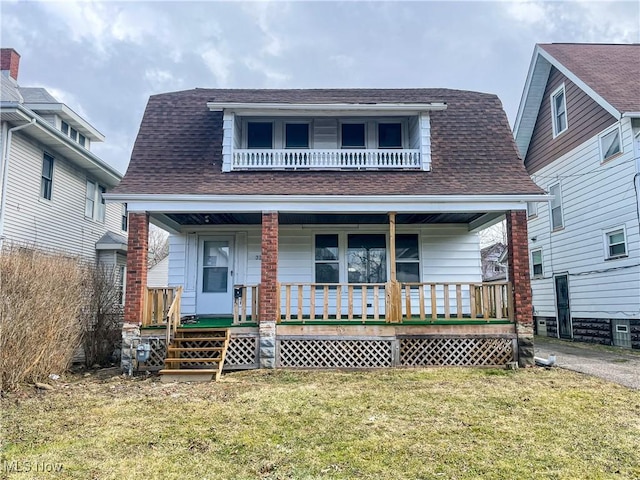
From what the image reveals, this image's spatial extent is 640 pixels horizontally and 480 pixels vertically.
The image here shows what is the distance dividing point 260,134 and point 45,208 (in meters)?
7.30

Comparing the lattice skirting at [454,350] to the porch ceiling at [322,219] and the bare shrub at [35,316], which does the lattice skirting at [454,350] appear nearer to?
the porch ceiling at [322,219]

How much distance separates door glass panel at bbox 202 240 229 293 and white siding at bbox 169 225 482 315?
Result: 0.82ft

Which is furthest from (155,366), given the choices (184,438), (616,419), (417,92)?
(417,92)

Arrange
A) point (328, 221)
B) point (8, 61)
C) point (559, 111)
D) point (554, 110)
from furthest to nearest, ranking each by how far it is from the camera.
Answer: point (8, 61), point (554, 110), point (559, 111), point (328, 221)

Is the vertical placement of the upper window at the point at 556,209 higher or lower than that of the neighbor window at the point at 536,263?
higher

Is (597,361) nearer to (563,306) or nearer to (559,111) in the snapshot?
(563,306)

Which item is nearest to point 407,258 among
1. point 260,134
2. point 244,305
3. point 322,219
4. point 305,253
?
point 322,219

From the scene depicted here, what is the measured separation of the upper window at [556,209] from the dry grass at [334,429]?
28.4ft

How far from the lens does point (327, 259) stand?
430 inches

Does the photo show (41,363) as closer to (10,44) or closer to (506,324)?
(506,324)

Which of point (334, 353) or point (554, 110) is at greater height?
point (554, 110)

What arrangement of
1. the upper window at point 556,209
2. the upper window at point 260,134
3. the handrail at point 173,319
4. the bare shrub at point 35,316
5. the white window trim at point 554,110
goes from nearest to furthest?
1. the bare shrub at point 35,316
2. the handrail at point 173,319
3. the upper window at point 260,134
4. the white window trim at point 554,110
5. the upper window at point 556,209

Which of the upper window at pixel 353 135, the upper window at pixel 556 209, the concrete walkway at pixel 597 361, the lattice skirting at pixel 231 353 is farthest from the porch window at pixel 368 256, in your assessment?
the upper window at pixel 556 209

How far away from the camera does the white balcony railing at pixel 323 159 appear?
9.73m
